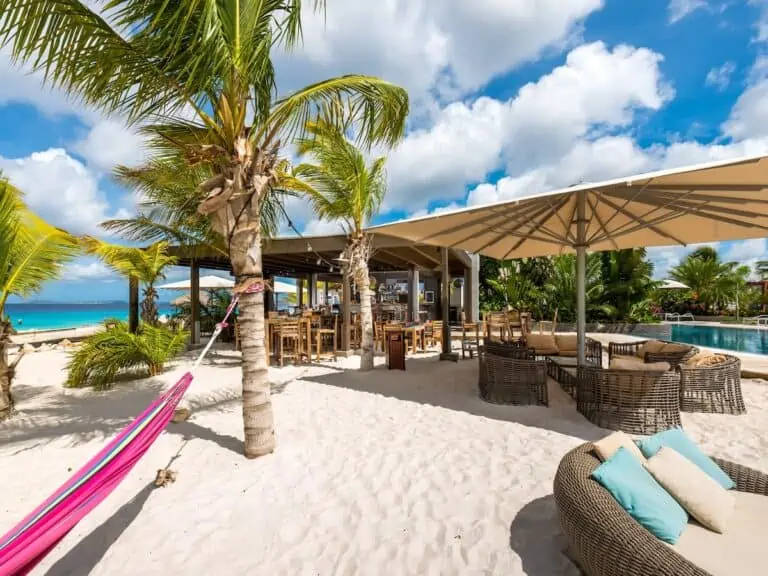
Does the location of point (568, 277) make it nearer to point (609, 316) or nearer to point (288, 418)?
point (609, 316)

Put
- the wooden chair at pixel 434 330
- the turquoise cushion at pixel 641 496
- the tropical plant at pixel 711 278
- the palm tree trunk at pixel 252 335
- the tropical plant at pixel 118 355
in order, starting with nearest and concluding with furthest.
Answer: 1. the turquoise cushion at pixel 641 496
2. the palm tree trunk at pixel 252 335
3. the tropical plant at pixel 118 355
4. the wooden chair at pixel 434 330
5. the tropical plant at pixel 711 278

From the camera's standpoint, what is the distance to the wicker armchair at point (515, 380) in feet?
15.7

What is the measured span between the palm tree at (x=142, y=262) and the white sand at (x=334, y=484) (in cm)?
309

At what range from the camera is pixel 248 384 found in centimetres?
353

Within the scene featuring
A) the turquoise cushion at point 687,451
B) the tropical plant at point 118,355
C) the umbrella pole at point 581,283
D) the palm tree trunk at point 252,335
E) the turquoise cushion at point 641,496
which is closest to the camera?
the turquoise cushion at point 641,496

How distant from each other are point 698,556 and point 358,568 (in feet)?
5.54

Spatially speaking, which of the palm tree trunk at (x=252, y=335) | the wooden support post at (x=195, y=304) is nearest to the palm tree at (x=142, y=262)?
the wooden support post at (x=195, y=304)

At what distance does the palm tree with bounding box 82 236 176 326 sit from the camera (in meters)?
7.24

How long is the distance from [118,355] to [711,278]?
99.0ft

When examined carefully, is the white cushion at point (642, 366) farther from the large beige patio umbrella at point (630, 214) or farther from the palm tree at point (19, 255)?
the palm tree at point (19, 255)

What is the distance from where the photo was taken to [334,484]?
3.01m

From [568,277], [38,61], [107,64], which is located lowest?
[568,277]

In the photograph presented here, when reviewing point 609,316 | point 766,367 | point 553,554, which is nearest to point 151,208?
point 553,554

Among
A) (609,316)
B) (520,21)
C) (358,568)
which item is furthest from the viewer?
(609,316)
